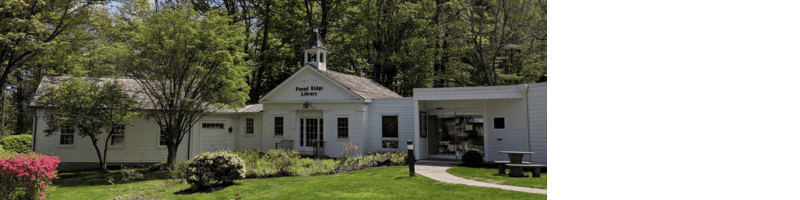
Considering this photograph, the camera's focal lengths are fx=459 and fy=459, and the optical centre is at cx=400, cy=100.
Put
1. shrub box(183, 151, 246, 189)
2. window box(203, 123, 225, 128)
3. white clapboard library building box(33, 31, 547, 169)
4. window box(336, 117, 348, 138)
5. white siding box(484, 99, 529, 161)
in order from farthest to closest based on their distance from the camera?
window box(203, 123, 225, 128)
window box(336, 117, 348, 138)
white clapboard library building box(33, 31, 547, 169)
white siding box(484, 99, 529, 161)
shrub box(183, 151, 246, 189)

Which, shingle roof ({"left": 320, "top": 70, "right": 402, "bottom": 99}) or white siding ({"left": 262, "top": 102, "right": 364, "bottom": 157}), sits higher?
shingle roof ({"left": 320, "top": 70, "right": 402, "bottom": 99})

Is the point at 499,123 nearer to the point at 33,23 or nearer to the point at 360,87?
the point at 360,87

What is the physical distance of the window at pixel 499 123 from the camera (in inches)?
526

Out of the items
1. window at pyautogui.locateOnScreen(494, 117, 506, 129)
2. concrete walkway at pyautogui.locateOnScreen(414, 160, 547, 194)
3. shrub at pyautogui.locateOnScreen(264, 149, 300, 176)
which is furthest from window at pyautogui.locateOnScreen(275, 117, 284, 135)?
window at pyautogui.locateOnScreen(494, 117, 506, 129)

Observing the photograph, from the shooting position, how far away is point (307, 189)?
9.41m

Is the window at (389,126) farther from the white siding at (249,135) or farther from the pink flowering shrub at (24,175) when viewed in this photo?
the pink flowering shrub at (24,175)

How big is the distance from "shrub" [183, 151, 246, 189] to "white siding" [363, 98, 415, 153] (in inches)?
224

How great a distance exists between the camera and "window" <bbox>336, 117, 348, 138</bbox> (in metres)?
16.1

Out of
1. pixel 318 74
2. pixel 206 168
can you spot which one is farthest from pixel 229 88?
pixel 206 168

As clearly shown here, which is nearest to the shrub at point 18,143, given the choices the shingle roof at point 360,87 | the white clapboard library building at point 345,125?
the white clapboard library building at point 345,125

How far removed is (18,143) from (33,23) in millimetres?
4356

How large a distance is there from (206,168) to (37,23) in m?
11.1

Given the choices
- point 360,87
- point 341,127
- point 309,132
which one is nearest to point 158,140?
point 309,132

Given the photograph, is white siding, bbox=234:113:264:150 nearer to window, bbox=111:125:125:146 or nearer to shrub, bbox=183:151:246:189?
window, bbox=111:125:125:146
